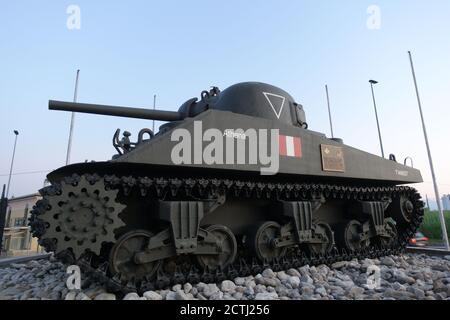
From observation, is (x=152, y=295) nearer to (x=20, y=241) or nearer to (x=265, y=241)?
(x=265, y=241)

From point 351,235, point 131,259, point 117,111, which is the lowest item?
point 131,259

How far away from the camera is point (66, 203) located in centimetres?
410

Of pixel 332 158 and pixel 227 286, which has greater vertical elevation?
pixel 332 158

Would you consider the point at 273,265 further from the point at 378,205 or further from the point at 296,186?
the point at 378,205

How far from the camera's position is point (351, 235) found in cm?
772

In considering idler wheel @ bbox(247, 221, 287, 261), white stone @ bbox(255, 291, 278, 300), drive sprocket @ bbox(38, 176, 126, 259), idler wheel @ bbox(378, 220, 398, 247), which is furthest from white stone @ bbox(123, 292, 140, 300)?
idler wheel @ bbox(378, 220, 398, 247)

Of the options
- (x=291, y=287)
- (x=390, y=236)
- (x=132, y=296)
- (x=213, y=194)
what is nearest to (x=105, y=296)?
(x=132, y=296)

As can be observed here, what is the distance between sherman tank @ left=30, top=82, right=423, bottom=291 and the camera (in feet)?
14.1

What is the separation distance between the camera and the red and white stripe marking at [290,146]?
20.0 feet

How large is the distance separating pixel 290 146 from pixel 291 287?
8.65ft

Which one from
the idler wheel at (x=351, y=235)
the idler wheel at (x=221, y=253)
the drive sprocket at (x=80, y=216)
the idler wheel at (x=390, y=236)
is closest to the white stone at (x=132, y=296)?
the drive sprocket at (x=80, y=216)

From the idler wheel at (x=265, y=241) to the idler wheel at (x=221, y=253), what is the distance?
1.75ft

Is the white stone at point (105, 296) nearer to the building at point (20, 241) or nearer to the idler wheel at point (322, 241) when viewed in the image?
the idler wheel at point (322, 241)
